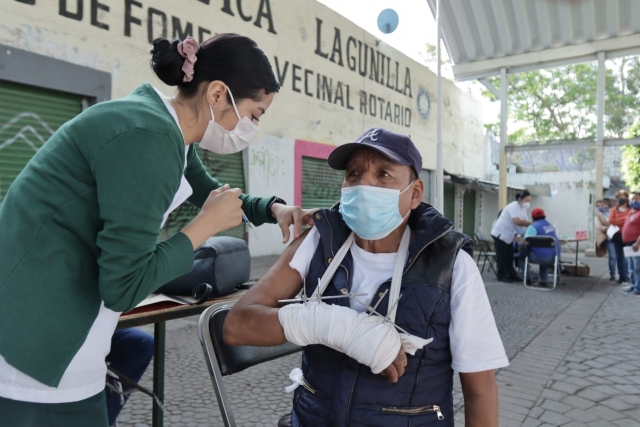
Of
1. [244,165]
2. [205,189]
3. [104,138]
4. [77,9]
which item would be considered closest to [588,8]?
[244,165]

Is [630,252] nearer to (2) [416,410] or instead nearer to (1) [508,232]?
(1) [508,232]

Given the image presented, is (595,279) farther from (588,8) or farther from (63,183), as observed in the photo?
(63,183)

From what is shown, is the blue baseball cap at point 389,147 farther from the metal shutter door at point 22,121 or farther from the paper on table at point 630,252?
the paper on table at point 630,252

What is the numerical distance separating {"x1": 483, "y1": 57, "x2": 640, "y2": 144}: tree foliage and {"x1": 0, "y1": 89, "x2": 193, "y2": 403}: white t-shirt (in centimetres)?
2109

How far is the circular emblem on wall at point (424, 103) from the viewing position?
15703 millimetres

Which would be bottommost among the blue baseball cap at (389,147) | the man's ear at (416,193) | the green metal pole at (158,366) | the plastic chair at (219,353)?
the green metal pole at (158,366)

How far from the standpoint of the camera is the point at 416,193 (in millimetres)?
1810

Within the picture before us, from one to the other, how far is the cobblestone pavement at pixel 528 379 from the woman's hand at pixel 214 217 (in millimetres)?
1900

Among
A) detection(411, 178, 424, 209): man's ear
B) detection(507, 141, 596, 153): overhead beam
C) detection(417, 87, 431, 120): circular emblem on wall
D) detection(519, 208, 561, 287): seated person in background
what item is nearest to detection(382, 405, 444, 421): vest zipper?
detection(411, 178, 424, 209): man's ear

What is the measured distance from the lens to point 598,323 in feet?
18.1

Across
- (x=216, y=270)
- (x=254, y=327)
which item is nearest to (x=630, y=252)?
(x=216, y=270)

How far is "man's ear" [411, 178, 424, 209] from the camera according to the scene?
5.90 ft

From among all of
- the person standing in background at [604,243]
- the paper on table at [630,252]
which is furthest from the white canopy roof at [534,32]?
the paper on table at [630,252]

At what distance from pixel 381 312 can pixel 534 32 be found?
45.3 ft
